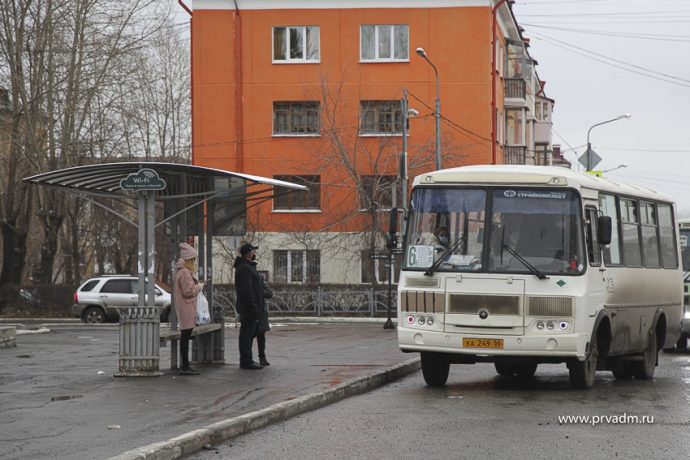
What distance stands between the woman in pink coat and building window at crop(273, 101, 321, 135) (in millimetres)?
33713

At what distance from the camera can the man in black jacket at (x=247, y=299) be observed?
17812 millimetres

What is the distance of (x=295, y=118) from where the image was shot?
50.8 meters

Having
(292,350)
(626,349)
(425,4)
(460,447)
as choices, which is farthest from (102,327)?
(460,447)

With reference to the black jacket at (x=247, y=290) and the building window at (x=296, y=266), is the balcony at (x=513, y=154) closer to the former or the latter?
the building window at (x=296, y=266)

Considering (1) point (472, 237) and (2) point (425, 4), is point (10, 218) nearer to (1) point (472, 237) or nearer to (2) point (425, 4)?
(2) point (425, 4)

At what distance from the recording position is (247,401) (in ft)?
44.1

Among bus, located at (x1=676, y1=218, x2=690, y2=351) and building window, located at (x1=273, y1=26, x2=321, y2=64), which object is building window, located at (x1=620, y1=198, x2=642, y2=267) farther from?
building window, located at (x1=273, y1=26, x2=321, y2=64)

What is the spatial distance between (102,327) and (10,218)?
30.4 ft

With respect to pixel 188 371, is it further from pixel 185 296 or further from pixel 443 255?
pixel 443 255

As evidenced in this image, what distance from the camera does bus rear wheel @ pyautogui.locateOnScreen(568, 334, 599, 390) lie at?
1570 centimetres

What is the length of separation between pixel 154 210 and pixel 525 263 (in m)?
5.21

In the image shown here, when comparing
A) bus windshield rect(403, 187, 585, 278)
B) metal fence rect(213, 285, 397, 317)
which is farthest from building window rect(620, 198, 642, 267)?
metal fence rect(213, 285, 397, 317)

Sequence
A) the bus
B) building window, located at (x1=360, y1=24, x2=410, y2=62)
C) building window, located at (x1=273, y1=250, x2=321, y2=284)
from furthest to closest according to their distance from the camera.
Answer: building window, located at (x1=360, y1=24, x2=410, y2=62), building window, located at (x1=273, y1=250, x2=321, y2=284), the bus

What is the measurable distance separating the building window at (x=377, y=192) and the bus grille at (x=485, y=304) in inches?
1203
